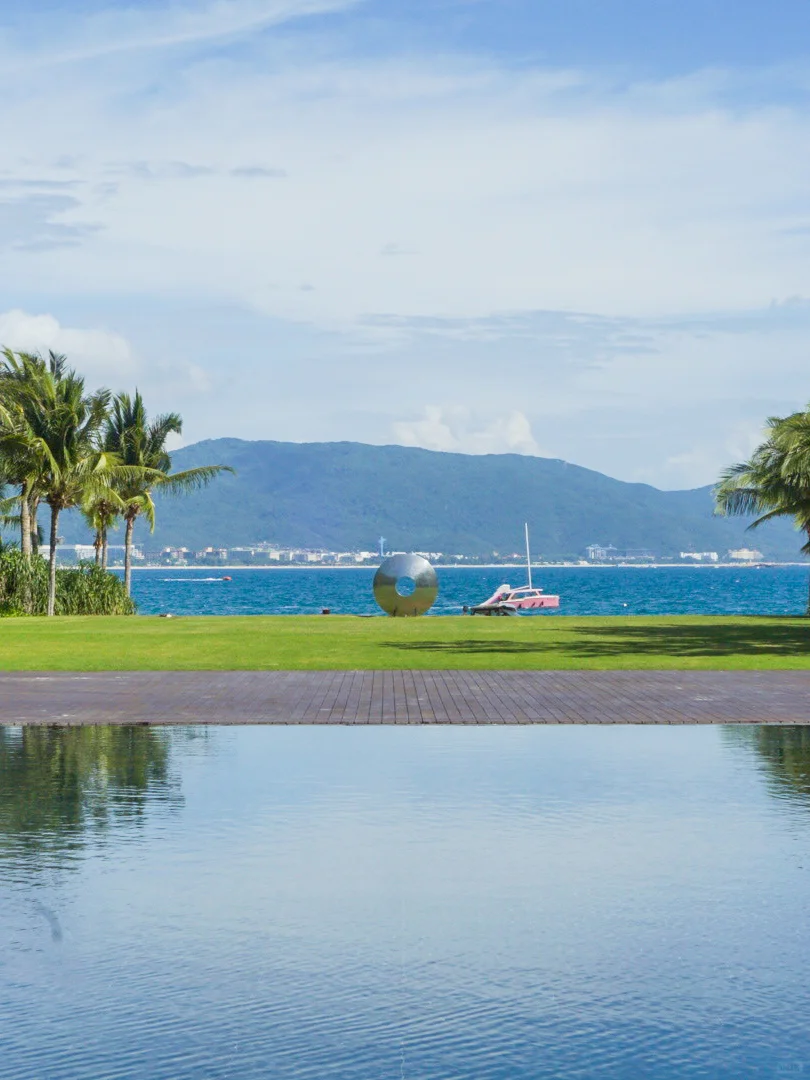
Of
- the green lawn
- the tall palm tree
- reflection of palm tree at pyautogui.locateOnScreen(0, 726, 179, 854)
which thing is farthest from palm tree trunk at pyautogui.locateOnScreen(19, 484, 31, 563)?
reflection of palm tree at pyautogui.locateOnScreen(0, 726, 179, 854)

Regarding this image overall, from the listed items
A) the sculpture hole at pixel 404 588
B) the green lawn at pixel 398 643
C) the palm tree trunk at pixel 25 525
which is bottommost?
the green lawn at pixel 398 643

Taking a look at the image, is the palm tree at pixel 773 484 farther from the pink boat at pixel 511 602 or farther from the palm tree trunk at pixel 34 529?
the palm tree trunk at pixel 34 529

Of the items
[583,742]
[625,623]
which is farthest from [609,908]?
[625,623]

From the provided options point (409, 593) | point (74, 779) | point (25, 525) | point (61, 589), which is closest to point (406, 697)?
point (74, 779)

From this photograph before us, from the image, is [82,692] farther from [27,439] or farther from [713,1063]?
[27,439]

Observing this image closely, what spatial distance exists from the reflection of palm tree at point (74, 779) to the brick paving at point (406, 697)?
106 cm

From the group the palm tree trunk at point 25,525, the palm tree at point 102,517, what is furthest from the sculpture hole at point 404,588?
the palm tree trunk at point 25,525

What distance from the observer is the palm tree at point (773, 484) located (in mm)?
38688

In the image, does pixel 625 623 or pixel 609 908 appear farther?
pixel 625 623

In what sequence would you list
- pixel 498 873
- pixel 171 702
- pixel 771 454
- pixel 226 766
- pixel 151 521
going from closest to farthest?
pixel 498 873, pixel 226 766, pixel 171 702, pixel 771 454, pixel 151 521

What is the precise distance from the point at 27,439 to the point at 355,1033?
3743 cm

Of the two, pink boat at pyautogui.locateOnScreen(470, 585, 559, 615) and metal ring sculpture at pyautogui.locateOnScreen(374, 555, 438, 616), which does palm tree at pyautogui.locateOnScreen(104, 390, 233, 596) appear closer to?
metal ring sculpture at pyautogui.locateOnScreen(374, 555, 438, 616)

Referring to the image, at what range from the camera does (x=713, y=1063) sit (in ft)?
15.1

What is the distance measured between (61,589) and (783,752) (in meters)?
34.8
